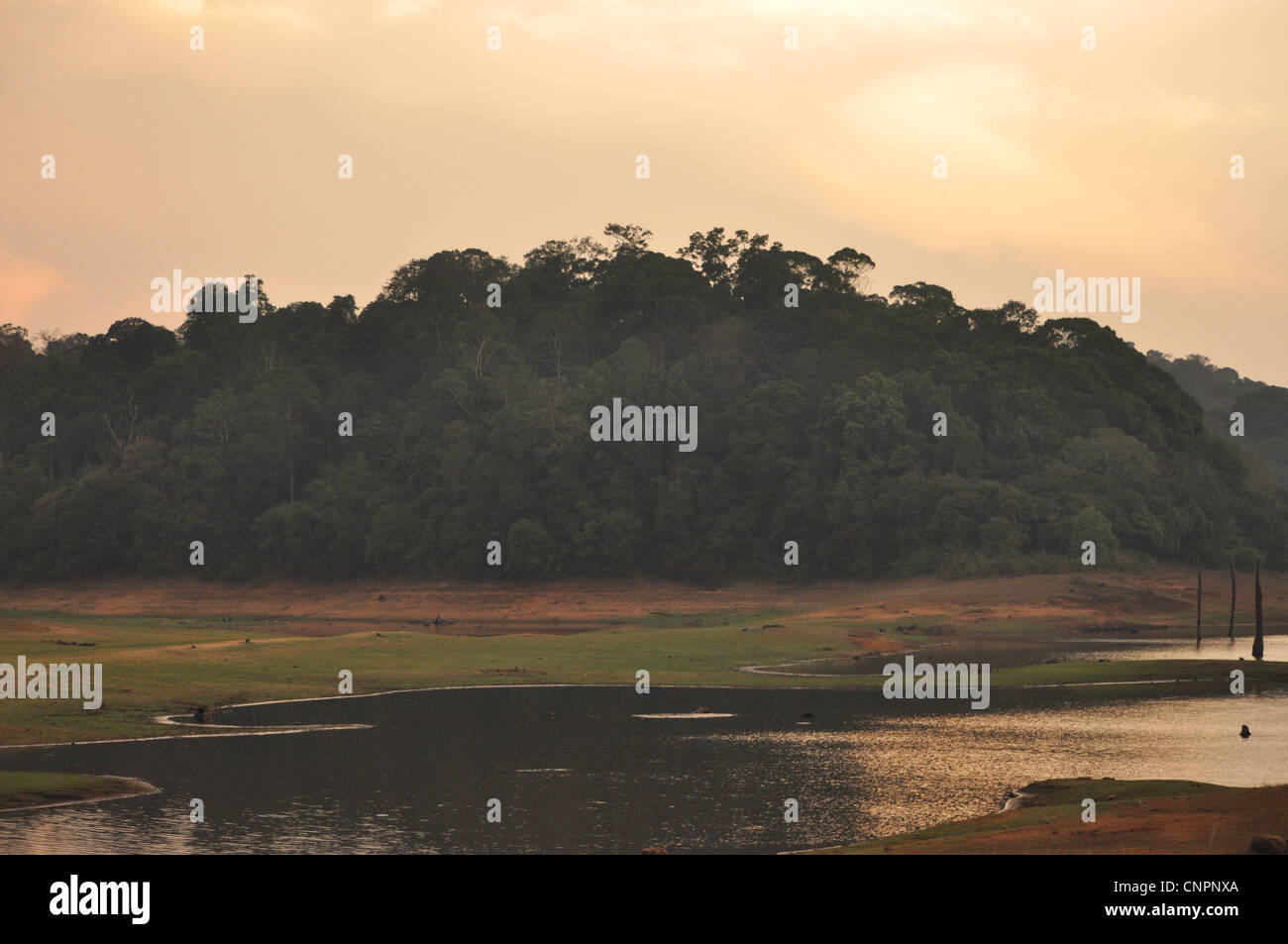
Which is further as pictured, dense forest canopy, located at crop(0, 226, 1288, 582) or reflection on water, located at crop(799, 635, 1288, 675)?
dense forest canopy, located at crop(0, 226, 1288, 582)

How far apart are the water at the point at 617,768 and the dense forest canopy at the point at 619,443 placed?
64.8 meters

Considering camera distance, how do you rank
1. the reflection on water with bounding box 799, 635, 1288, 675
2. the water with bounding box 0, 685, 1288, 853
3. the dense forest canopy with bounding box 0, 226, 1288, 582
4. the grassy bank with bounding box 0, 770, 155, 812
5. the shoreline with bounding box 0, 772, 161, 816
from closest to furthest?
the water with bounding box 0, 685, 1288, 853, the shoreline with bounding box 0, 772, 161, 816, the grassy bank with bounding box 0, 770, 155, 812, the reflection on water with bounding box 799, 635, 1288, 675, the dense forest canopy with bounding box 0, 226, 1288, 582

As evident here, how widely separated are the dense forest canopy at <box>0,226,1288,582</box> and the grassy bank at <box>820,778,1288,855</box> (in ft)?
271

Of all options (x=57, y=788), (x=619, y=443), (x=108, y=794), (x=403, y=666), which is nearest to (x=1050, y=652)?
(x=403, y=666)

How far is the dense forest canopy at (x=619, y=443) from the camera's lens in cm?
12081

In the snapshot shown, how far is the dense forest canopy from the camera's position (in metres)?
121

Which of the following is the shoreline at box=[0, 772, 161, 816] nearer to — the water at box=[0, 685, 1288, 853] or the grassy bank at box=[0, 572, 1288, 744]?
the water at box=[0, 685, 1288, 853]

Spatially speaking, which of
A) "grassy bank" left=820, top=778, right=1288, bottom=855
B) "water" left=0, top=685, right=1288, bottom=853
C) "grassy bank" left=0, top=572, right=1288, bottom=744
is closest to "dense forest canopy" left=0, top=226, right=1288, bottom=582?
"grassy bank" left=0, top=572, right=1288, bottom=744

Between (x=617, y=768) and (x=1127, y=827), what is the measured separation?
52.3ft

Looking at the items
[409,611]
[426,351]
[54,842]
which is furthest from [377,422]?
[54,842]

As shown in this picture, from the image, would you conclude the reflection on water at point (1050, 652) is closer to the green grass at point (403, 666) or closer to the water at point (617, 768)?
the green grass at point (403, 666)

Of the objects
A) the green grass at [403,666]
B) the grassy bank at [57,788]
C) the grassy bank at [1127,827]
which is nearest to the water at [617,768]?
the grassy bank at [57,788]
